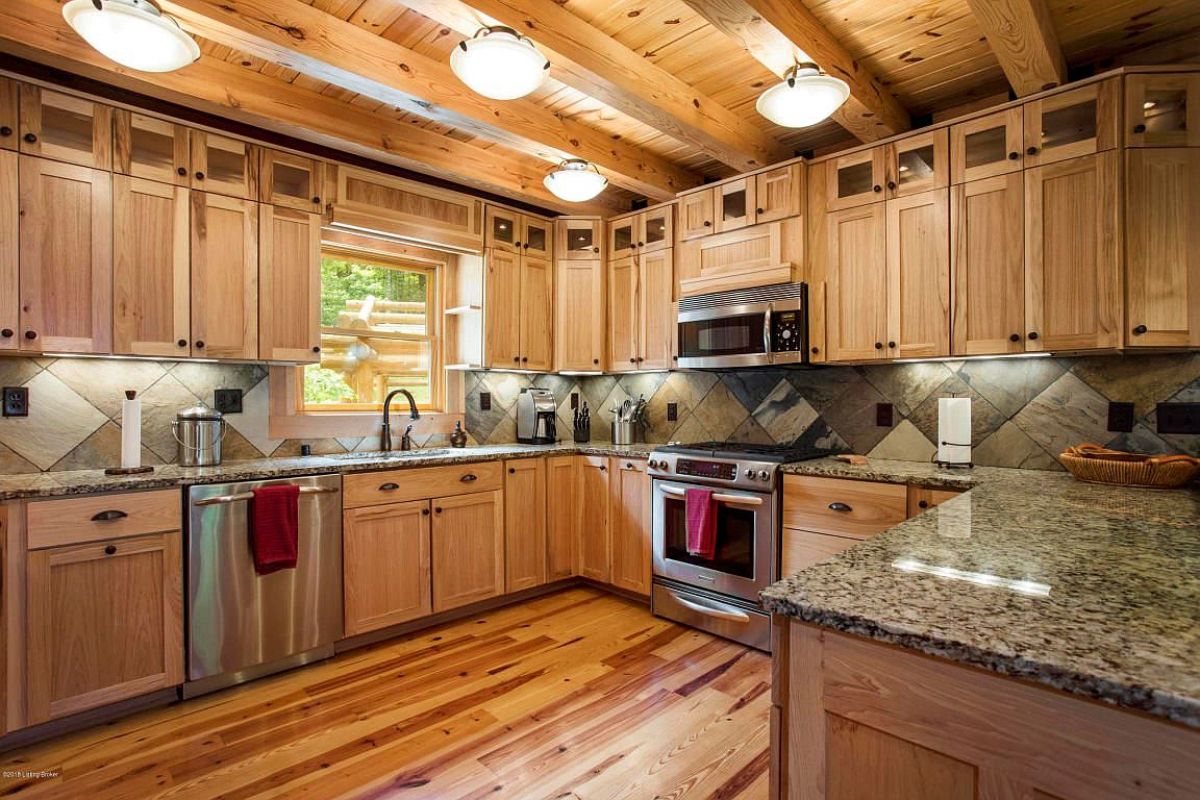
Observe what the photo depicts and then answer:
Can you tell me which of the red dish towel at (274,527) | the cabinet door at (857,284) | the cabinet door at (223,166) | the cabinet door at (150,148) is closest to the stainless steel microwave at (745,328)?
the cabinet door at (857,284)

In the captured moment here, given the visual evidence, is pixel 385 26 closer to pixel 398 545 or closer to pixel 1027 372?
pixel 398 545

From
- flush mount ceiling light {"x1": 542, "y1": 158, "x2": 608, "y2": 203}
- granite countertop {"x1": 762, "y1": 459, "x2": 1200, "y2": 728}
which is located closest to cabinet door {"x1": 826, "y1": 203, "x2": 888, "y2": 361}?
flush mount ceiling light {"x1": 542, "y1": 158, "x2": 608, "y2": 203}

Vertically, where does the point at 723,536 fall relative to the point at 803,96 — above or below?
below

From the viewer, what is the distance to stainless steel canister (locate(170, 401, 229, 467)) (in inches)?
106

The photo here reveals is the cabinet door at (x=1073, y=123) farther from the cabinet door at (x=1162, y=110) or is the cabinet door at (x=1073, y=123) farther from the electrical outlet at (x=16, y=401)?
the electrical outlet at (x=16, y=401)

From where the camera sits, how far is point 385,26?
233 cm

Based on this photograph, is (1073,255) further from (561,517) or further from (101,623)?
(101,623)

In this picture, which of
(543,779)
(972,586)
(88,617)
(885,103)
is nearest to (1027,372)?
(885,103)

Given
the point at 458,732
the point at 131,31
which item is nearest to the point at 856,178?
the point at 131,31

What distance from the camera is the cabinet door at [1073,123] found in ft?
7.44

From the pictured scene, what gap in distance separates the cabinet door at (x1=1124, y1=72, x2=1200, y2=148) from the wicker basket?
1.17 m

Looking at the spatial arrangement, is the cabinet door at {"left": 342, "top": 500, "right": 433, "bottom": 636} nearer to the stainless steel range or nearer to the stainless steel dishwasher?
the stainless steel dishwasher

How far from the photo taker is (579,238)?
13.4 feet

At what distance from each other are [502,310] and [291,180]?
4.40 ft
